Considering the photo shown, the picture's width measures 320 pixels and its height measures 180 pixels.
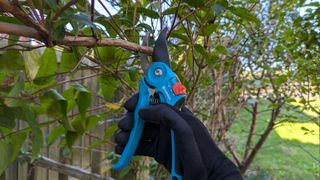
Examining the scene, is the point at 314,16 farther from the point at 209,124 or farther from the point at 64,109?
the point at 64,109

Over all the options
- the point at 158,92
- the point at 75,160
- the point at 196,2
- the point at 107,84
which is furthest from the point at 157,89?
the point at 75,160

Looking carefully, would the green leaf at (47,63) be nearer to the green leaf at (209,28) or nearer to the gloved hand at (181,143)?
the gloved hand at (181,143)

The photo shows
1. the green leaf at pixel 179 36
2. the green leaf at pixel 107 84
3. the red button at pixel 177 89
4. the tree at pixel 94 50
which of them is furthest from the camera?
the green leaf at pixel 107 84

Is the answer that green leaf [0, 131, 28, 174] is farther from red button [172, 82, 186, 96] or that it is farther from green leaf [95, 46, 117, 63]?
red button [172, 82, 186, 96]

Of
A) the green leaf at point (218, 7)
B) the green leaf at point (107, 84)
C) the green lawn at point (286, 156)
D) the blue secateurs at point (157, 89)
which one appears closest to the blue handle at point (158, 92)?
the blue secateurs at point (157, 89)

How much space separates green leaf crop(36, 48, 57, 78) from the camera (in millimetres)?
1078

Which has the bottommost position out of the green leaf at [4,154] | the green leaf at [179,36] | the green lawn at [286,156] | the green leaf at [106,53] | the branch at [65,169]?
the green lawn at [286,156]

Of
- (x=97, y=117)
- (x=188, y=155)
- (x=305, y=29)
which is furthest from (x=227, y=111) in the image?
(x=188, y=155)

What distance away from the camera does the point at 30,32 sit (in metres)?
0.70

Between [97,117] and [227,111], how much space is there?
1.66 m

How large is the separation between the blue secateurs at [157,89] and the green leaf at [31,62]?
0.77ft

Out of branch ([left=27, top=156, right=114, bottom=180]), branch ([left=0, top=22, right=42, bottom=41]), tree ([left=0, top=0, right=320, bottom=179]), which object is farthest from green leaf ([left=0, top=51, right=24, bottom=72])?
branch ([left=27, top=156, right=114, bottom=180])

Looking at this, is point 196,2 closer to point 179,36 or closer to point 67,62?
point 179,36

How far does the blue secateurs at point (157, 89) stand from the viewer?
0.87m
